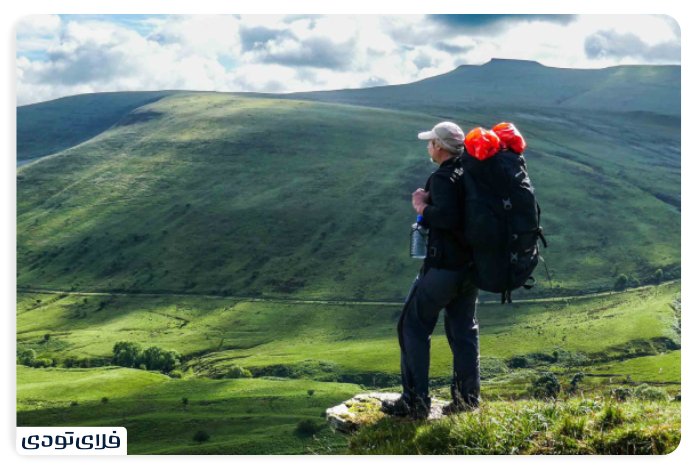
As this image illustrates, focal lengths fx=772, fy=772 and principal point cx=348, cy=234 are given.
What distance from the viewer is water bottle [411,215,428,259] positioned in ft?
33.3

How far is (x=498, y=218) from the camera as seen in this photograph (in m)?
9.67

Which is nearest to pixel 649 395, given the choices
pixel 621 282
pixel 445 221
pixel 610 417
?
pixel 610 417

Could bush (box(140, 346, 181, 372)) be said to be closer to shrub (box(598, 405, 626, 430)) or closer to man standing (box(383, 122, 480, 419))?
man standing (box(383, 122, 480, 419))

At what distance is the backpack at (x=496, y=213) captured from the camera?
31.7 ft

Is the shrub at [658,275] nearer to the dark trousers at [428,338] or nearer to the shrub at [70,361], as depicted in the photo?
the shrub at [70,361]

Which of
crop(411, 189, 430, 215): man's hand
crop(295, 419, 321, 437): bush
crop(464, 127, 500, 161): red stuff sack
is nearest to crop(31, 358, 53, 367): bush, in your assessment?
crop(295, 419, 321, 437): bush

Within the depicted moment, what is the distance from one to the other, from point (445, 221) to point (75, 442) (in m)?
9.37

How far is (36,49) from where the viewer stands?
21828 mm

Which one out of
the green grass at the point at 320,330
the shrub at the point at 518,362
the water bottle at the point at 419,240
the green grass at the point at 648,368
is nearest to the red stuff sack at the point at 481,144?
the water bottle at the point at 419,240

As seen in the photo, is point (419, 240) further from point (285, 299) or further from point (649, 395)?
point (285, 299)

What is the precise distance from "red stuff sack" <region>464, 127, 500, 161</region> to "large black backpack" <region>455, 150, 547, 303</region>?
0.07 m

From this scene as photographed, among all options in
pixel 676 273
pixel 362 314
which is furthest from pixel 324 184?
pixel 676 273
